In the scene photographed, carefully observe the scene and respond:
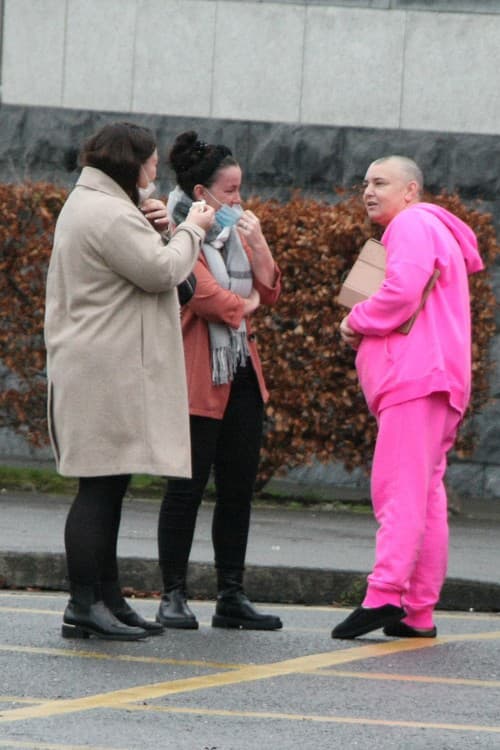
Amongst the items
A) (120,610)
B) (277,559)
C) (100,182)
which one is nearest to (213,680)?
(120,610)

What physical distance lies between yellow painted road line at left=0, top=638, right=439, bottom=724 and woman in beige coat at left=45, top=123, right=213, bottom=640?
0.65m

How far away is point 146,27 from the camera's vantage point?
1310 centimetres

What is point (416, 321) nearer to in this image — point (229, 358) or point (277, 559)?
point (229, 358)

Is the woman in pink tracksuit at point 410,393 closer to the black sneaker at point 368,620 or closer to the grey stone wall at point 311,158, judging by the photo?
the black sneaker at point 368,620

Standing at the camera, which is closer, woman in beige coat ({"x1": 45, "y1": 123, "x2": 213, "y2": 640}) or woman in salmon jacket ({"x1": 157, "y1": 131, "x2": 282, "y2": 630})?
woman in beige coat ({"x1": 45, "y1": 123, "x2": 213, "y2": 640})

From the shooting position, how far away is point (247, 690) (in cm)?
587

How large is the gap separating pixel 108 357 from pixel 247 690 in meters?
1.36

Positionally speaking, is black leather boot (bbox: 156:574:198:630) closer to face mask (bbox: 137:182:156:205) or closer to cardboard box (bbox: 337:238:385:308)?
cardboard box (bbox: 337:238:385:308)

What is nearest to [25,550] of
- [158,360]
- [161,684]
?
[158,360]

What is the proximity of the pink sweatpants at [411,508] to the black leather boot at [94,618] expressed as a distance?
904 mm

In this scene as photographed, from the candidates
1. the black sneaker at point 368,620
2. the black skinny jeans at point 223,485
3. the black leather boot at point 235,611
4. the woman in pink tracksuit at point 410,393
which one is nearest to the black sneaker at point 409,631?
the woman in pink tracksuit at point 410,393

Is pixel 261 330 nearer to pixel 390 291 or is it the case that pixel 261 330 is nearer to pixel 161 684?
pixel 390 291

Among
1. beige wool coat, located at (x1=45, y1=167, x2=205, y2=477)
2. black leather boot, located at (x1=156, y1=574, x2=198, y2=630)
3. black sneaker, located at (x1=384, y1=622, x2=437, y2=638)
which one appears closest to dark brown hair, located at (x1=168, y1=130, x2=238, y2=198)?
beige wool coat, located at (x1=45, y1=167, x2=205, y2=477)

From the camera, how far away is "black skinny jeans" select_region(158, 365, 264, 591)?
7.15 metres
